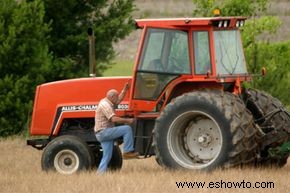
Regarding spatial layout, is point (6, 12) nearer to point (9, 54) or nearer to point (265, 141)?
point (9, 54)

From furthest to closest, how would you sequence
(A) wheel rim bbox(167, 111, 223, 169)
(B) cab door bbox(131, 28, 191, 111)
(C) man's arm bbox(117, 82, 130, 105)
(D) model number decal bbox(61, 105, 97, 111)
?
(D) model number decal bbox(61, 105, 97, 111) < (C) man's arm bbox(117, 82, 130, 105) < (B) cab door bbox(131, 28, 191, 111) < (A) wheel rim bbox(167, 111, 223, 169)

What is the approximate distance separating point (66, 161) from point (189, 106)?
7.67 ft

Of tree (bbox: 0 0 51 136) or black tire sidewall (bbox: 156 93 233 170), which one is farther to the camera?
tree (bbox: 0 0 51 136)

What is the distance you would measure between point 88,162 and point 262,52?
13730 millimetres

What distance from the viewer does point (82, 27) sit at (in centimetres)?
2789

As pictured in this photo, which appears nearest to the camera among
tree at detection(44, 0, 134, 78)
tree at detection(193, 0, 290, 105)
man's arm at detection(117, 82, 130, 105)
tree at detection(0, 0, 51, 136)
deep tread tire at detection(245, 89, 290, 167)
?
man's arm at detection(117, 82, 130, 105)

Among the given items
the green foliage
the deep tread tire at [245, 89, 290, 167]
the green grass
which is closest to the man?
the deep tread tire at [245, 89, 290, 167]

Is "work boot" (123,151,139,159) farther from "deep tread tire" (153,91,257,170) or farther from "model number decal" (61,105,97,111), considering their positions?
"model number decal" (61,105,97,111)

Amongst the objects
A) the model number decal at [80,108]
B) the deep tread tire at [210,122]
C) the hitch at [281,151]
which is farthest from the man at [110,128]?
the hitch at [281,151]

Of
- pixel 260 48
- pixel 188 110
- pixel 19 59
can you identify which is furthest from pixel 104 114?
pixel 260 48

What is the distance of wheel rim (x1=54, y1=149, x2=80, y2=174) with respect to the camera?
15039 millimetres

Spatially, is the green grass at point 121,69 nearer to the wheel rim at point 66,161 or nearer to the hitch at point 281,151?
the wheel rim at point 66,161

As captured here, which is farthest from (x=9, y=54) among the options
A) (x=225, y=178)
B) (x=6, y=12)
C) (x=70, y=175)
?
(x=225, y=178)

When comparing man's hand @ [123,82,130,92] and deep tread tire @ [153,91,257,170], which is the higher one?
man's hand @ [123,82,130,92]
